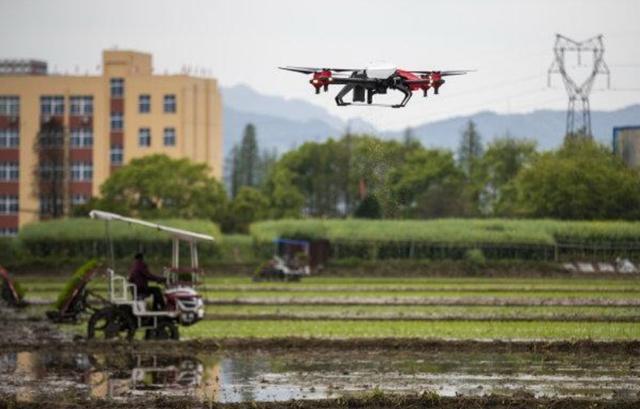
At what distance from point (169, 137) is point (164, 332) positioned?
8240 cm

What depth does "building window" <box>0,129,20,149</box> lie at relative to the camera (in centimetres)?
12425

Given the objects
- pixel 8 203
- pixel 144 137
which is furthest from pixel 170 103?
pixel 8 203

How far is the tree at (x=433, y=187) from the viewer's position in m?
110

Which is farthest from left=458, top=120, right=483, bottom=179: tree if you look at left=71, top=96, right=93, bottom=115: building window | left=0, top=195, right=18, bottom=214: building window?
left=0, top=195, right=18, bottom=214: building window

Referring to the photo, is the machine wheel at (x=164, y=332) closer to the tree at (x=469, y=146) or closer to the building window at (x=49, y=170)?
the building window at (x=49, y=170)

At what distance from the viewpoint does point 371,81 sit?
96.7ft

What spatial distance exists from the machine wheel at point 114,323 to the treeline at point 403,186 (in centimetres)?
759

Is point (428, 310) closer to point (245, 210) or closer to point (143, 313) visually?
point (143, 313)

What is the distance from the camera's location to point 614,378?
101ft

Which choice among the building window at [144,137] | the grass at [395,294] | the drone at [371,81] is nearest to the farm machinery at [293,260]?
the grass at [395,294]

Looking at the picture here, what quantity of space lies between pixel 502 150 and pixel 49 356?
8411cm

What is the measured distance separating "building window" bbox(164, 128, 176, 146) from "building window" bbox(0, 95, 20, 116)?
12.7 m

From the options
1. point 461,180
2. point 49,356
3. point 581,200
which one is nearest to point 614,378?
point 49,356

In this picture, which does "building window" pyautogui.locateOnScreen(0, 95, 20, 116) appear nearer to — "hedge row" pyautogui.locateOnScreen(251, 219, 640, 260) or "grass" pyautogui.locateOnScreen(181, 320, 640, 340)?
"hedge row" pyautogui.locateOnScreen(251, 219, 640, 260)
